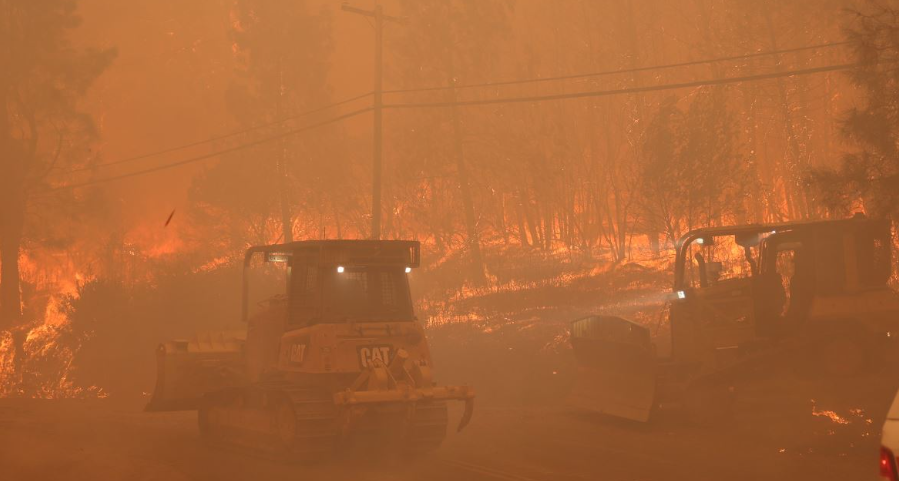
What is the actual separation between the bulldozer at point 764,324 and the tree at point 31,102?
32.5 m

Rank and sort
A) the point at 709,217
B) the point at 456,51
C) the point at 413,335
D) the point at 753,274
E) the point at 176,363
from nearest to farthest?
1. the point at 413,335
2. the point at 176,363
3. the point at 753,274
4. the point at 709,217
5. the point at 456,51

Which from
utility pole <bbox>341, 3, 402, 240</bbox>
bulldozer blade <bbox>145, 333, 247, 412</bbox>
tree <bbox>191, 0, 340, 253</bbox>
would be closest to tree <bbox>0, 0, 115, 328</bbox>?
tree <bbox>191, 0, 340, 253</bbox>

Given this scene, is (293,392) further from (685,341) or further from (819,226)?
(819,226)

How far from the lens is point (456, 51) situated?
1678 inches

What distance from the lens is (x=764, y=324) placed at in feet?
52.1

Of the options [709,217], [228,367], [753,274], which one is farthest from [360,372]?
[709,217]

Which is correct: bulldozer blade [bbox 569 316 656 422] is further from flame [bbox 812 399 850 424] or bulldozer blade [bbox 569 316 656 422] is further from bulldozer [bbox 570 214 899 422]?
flame [bbox 812 399 850 424]

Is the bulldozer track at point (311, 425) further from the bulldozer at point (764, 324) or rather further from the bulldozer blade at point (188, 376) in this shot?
the bulldozer at point (764, 324)

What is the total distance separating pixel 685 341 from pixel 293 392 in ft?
23.2

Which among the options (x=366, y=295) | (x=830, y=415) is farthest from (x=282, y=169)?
(x=830, y=415)

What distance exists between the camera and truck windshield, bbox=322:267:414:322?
1359 centimetres

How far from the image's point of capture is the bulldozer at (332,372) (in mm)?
12602

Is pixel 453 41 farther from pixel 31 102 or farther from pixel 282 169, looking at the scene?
pixel 31 102

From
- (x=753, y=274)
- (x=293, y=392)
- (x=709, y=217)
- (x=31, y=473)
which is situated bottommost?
(x=31, y=473)
